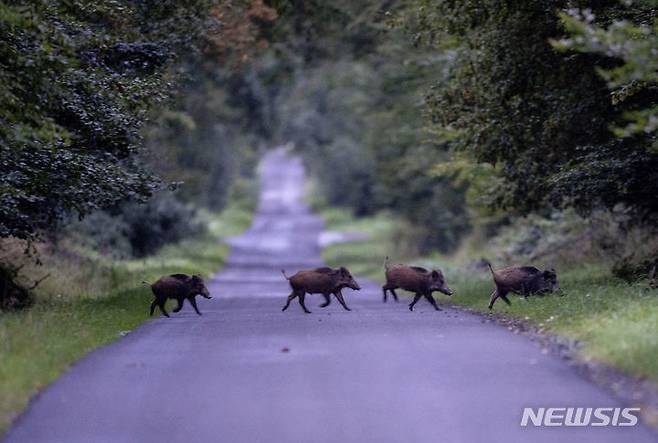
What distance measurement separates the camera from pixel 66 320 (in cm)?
1867

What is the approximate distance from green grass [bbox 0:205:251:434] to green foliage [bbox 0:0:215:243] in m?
1.83

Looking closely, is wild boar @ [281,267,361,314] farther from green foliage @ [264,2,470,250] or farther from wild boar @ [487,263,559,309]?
green foliage @ [264,2,470,250]

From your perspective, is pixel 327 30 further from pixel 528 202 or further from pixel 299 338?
pixel 299 338

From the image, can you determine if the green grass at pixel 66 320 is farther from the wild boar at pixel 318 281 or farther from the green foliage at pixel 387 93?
the green foliage at pixel 387 93

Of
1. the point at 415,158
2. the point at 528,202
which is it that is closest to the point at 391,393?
the point at 528,202

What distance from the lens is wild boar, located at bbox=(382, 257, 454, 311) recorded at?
21.9 m

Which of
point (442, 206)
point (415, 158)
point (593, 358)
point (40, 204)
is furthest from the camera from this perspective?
point (442, 206)

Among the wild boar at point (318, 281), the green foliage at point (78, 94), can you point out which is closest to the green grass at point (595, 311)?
the wild boar at point (318, 281)

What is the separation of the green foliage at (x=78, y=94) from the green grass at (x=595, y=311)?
23.7 feet

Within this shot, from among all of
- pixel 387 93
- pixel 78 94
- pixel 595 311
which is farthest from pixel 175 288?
pixel 387 93

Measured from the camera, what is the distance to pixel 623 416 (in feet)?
35.7

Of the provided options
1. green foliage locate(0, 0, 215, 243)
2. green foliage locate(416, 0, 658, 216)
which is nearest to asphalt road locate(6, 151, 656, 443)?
green foliage locate(0, 0, 215, 243)

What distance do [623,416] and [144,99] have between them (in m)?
12.4

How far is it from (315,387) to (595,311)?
6486mm
